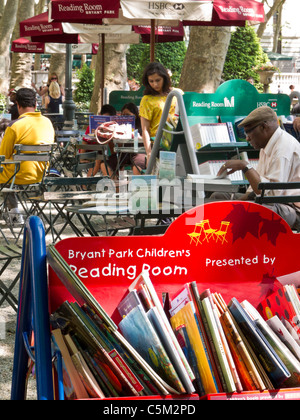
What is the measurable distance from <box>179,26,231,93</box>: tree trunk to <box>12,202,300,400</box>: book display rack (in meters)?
10.5

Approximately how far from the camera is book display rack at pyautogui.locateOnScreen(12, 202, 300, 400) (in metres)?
2.14

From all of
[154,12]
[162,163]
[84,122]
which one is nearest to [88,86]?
[84,122]

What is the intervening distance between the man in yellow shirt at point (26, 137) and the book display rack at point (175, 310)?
5803 mm

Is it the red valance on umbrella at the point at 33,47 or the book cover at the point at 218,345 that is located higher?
the red valance on umbrella at the point at 33,47

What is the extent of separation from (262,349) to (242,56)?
69.6 feet

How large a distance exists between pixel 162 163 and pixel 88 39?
12305 millimetres

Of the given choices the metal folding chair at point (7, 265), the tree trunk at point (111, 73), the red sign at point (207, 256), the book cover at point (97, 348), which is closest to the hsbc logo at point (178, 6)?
the metal folding chair at point (7, 265)

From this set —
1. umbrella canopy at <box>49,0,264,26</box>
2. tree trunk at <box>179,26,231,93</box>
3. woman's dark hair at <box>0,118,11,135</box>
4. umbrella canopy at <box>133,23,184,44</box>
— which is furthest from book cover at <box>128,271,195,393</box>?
umbrella canopy at <box>133,23,184,44</box>

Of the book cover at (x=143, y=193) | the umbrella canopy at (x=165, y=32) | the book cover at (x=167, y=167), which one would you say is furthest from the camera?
the umbrella canopy at (x=165, y=32)

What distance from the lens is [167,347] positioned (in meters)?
2.20

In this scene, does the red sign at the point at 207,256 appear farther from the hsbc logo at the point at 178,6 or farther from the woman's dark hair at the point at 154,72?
the hsbc logo at the point at 178,6

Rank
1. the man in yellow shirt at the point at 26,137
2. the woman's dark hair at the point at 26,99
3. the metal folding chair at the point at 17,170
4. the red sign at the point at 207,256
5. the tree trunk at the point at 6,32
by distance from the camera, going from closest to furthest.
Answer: the red sign at the point at 207,256 → the metal folding chair at the point at 17,170 → the man in yellow shirt at the point at 26,137 → the woman's dark hair at the point at 26,99 → the tree trunk at the point at 6,32

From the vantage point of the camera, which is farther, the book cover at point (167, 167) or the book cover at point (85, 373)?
→ the book cover at point (167, 167)

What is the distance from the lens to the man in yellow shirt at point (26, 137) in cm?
816
